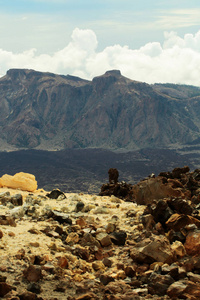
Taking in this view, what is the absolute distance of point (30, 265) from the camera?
22.9 feet

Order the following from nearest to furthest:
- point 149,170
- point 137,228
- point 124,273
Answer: point 124,273
point 137,228
point 149,170

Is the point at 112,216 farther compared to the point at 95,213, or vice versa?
the point at 95,213

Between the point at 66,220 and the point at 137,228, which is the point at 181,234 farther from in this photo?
the point at 66,220

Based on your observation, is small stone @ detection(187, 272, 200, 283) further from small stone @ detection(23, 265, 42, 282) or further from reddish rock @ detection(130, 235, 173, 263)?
small stone @ detection(23, 265, 42, 282)

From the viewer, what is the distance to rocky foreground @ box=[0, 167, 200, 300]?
21.9 ft

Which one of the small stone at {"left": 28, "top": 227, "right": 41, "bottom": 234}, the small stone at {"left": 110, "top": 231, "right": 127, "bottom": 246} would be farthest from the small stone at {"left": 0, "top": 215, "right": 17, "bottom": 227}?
the small stone at {"left": 110, "top": 231, "right": 127, "bottom": 246}

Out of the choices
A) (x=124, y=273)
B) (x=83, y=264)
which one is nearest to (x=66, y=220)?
(x=83, y=264)

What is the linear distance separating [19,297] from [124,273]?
2.46 m

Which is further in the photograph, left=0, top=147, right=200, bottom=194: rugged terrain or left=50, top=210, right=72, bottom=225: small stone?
left=0, top=147, right=200, bottom=194: rugged terrain

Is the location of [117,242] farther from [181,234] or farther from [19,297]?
[19,297]

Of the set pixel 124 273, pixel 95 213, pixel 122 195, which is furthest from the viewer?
pixel 122 195

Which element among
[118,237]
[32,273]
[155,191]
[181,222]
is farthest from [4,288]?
[155,191]

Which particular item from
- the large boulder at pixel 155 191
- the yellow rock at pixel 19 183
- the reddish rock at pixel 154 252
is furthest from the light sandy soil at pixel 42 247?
the yellow rock at pixel 19 183

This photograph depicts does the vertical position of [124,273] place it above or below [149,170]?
above
